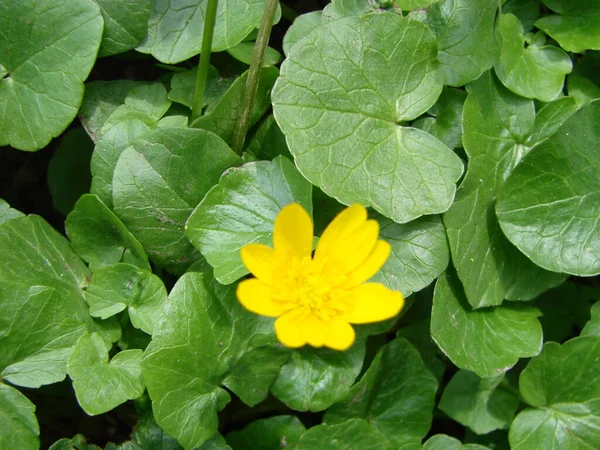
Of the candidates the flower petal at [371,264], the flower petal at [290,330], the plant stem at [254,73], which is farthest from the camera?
the plant stem at [254,73]

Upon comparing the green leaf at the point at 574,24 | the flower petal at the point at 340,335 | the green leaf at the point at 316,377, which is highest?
the green leaf at the point at 574,24

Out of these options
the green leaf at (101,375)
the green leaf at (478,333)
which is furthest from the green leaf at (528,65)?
the green leaf at (101,375)

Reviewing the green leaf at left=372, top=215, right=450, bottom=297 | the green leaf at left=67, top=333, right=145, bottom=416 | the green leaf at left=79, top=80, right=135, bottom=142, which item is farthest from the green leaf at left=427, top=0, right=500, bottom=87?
the green leaf at left=67, top=333, right=145, bottom=416

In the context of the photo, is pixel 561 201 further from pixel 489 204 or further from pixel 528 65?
pixel 528 65

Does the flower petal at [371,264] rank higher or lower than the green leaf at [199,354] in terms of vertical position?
higher

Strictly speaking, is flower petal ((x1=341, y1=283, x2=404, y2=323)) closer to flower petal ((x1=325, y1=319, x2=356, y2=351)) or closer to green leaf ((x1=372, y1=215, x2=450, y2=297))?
flower petal ((x1=325, y1=319, x2=356, y2=351))

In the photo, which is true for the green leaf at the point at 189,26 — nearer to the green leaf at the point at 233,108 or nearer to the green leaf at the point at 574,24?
the green leaf at the point at 233,108

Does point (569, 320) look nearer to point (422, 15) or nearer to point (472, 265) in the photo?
point (472, 265)
